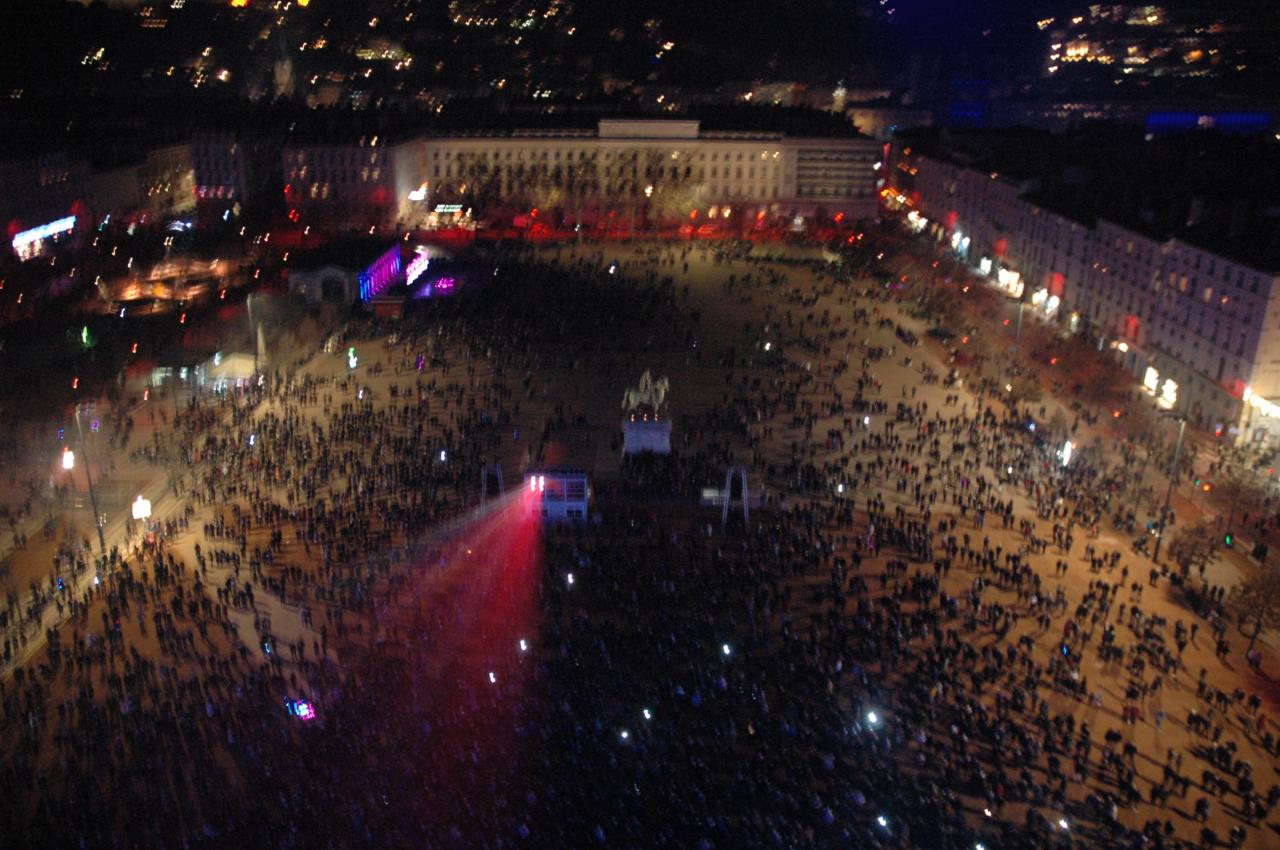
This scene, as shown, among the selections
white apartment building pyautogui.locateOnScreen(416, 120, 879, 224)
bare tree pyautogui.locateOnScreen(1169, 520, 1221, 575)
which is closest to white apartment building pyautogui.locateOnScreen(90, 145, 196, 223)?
white apartment building pyautogui.locateOnScreen(416, 120, 879, 224)

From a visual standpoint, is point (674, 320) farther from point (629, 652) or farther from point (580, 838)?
point (580, 838)

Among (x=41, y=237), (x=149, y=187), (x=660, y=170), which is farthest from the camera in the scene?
(x=660, y=170)

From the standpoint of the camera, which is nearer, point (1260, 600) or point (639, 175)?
point (1260, 600)

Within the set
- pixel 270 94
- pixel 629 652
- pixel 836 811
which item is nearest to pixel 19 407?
pixel 629 652

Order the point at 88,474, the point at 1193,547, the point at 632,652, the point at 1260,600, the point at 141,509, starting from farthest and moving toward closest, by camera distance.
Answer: the point at 141,509, the point at 1193,547, the point at 88,474, the point at 1260,600, the point at 632,652

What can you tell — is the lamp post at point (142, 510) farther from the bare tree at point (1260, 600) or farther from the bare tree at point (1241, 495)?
the bare tree at point (1241, 495)

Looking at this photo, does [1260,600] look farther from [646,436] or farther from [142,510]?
[142,510]

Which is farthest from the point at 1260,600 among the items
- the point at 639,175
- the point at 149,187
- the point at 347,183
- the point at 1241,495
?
the point at 149,187
